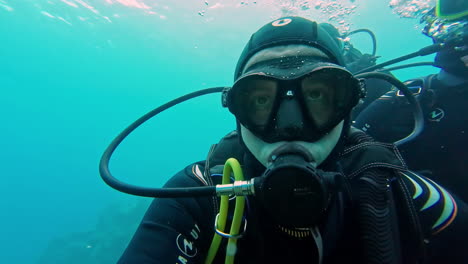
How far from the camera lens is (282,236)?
6.31 ft

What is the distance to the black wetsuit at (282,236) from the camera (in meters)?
1.83

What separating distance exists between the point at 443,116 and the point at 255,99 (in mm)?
2989

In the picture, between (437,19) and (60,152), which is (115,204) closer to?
(437,19)

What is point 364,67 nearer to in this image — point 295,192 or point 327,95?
point 327,95

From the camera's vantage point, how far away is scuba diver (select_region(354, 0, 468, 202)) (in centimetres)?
330

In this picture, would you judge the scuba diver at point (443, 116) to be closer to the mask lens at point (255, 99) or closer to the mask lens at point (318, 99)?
the mask lens at point (318, 99)

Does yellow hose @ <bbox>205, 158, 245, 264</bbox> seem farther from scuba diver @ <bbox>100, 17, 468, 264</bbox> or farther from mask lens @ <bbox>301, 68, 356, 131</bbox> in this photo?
mask lens @ <bbox>301, 68, 356, 131</bbox>

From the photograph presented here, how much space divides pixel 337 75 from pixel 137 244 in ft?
A: 6.51

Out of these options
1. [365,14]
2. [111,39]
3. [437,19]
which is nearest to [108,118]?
[111,39]

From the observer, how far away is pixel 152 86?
86000 millimetres

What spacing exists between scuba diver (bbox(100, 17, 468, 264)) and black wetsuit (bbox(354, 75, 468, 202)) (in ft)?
5.07

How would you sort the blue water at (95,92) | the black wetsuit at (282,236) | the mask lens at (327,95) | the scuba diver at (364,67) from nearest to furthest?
the black wetsuit at (282,236), the mask lens at (327,95), the scuba diver at (364,67), the blue water at (95,92)

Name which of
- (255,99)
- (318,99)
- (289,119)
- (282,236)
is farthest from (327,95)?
(282,236)

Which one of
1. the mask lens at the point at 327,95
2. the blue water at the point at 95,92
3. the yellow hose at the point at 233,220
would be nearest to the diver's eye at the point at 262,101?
the mask lens at the point at 327,95
